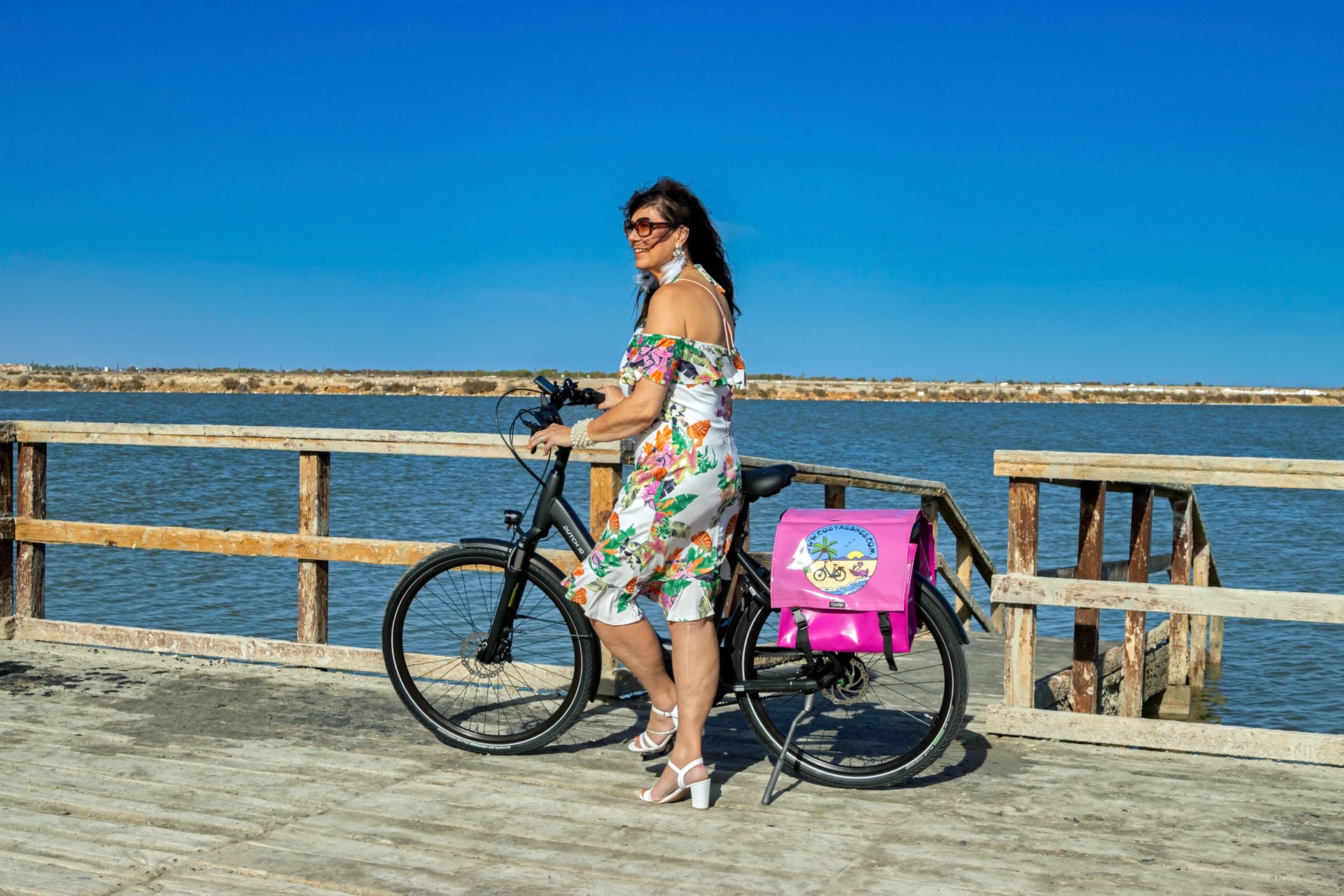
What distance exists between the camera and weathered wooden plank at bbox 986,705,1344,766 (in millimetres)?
4285

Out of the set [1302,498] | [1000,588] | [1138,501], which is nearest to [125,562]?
[1138,501]

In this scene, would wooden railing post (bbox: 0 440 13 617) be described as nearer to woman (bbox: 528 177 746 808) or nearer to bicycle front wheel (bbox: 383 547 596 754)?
bicycle front wheel (bbox: 383 547 596 754)

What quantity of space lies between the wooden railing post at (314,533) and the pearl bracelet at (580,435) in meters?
1.92

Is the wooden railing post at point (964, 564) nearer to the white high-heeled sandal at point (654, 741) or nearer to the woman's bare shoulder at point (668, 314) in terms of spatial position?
the white high-heeled sandal at point (654, 741)

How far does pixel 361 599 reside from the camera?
13258 millimetres

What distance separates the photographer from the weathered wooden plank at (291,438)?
5.24 m

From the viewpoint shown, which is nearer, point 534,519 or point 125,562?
point 534,519

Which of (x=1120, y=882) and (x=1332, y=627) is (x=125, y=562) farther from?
(x=1120, y=882)

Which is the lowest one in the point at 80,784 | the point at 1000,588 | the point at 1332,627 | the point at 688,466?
the point at 1332,627

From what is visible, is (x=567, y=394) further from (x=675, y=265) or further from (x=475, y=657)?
(x=475, y=657)

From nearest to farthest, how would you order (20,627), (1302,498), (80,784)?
(80,784), (20,627), (1302,498)

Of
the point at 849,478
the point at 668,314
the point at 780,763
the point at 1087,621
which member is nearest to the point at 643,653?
the point at 780,763

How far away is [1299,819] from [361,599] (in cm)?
1066

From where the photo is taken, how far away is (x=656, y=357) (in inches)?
146
